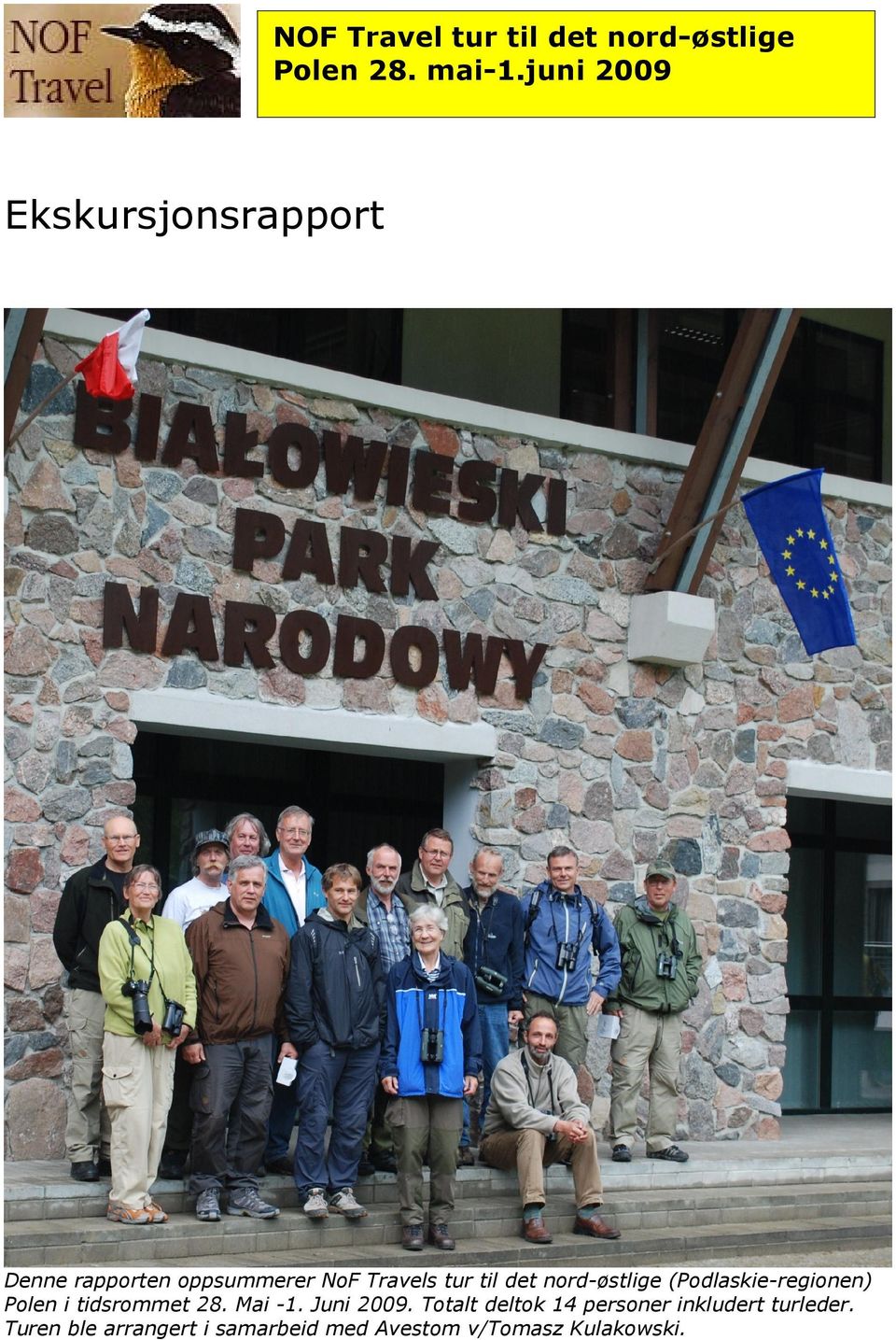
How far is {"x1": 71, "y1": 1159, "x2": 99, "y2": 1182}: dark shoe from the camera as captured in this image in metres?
8.08

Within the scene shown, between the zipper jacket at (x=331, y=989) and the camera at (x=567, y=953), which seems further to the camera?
the camera at (x=567, y=953)

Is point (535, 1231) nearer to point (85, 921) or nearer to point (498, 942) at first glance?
point (498, 942)

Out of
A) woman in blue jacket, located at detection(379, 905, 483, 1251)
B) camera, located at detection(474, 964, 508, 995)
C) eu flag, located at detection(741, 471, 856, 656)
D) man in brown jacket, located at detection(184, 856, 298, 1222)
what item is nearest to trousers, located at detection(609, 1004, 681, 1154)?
camera, located at detection(474, 964, 508, 995)

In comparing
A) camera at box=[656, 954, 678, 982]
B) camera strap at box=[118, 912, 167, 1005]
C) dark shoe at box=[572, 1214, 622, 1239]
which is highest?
camera strap at box=[118, 912, 167, 1005]

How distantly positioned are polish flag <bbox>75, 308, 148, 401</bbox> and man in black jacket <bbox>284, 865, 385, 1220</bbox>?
8.32ft

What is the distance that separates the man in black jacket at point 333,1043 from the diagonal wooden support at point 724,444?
3.95 m

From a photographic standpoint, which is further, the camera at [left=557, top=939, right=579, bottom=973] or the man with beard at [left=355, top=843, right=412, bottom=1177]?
the camera at [left=557, top=939, right=579, bottom=973]

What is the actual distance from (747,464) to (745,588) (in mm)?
830

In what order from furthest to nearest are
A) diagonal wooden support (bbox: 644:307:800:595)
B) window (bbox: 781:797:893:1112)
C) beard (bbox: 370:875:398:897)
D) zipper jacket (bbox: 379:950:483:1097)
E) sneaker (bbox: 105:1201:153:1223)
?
window (bbox: 781:797:893:1112)
diagonal wooden support (bbox: 644:307:800:595)
beard (bbox: 370:875:398:897)
zipper jacket (bbox: 379:950:483:1097)
sneaker (bbox: 105:1201:153:1223)

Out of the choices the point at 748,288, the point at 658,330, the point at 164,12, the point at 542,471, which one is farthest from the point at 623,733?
the point at 164,12

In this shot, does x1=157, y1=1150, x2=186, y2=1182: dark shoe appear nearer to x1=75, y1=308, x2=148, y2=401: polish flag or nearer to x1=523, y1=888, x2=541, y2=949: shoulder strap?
x1=523, y1=888, x2=541, y2=949: shoulder strap

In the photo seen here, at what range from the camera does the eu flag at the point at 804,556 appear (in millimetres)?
10734

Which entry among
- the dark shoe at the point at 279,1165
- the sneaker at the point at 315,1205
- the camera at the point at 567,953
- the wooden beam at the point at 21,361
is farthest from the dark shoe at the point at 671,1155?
the wooden beam at the point at 21,361

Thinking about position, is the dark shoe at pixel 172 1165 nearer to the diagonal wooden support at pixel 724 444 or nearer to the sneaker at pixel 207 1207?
the sneaker at pixel 207 1207
